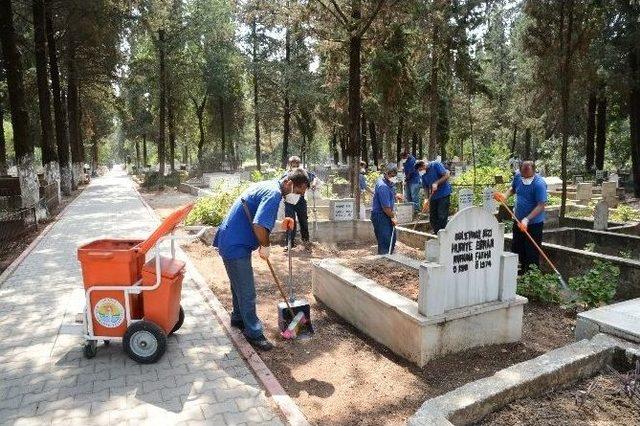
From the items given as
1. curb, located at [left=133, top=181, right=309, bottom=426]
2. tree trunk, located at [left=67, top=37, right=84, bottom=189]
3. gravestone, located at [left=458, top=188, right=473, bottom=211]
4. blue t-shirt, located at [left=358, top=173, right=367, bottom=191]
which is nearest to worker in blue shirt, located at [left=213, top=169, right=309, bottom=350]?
curb, located at [left=133, top=181, right=309, bottom=426]

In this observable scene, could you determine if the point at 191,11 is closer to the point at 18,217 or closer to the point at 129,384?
the point at 18,217

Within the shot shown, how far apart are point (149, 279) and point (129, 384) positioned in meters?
0.95

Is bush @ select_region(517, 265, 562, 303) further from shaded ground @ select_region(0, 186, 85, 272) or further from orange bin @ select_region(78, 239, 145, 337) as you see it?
shaded ground @ select_region(0, 186, 85, 272)

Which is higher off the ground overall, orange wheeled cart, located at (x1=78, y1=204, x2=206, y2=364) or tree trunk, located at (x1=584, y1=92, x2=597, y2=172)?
tree trunk, located at (x1=584, y1=92, x2=597, y2=172)

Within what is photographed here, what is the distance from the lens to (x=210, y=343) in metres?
5.26

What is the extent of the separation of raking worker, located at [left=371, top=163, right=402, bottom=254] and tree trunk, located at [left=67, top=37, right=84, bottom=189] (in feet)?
62.4

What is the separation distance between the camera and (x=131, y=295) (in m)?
4.70

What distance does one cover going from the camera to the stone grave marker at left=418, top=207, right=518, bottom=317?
470 centimetres

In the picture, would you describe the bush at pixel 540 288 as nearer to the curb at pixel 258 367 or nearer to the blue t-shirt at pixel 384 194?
the blue t-shirt at pixel 384 194

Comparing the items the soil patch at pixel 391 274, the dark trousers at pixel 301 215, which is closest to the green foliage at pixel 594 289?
the soil patch at pixel 391 274


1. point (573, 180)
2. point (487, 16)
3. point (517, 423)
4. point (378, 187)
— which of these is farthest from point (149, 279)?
point (573, 180)

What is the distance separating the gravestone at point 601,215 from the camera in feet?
32.6

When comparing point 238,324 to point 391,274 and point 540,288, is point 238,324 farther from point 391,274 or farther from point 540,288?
point 540,288

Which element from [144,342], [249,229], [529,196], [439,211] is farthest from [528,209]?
[144,342]
